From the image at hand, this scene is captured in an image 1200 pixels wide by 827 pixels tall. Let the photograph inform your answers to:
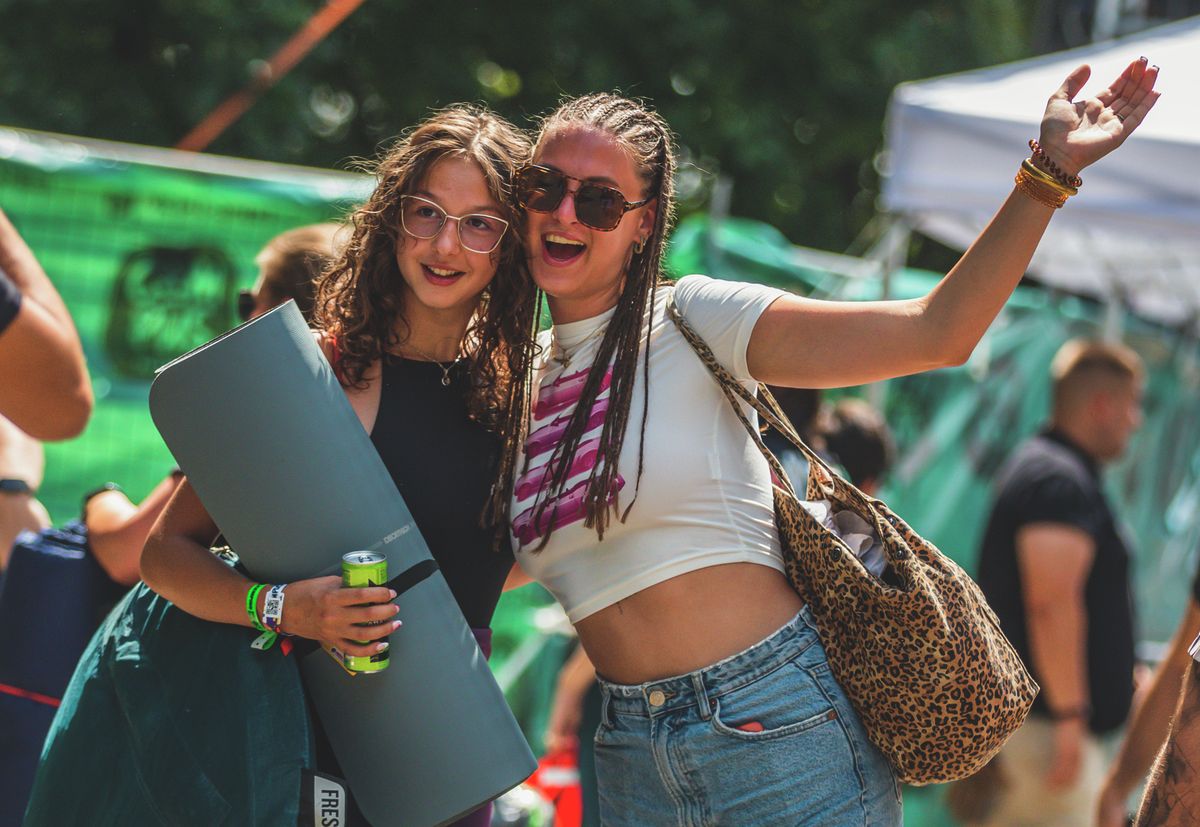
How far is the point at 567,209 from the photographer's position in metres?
2.15

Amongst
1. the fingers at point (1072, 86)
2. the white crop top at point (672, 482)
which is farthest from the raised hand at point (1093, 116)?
the white crop top at point (672, 482)

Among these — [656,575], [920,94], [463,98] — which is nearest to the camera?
[656,575]

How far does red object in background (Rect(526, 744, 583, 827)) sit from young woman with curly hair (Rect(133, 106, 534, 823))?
6.49 feet

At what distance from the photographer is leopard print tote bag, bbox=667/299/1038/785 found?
6.47 ft

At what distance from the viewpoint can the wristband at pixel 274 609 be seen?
6.23 ft

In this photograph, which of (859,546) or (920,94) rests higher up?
(920,94)

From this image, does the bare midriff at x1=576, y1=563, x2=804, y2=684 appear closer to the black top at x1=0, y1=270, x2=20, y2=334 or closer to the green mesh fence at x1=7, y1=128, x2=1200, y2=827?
the black top at x1=0, y1=270, x2=20, y2=334

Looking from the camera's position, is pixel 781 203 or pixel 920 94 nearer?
pixel 920 94

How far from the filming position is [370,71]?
959cm

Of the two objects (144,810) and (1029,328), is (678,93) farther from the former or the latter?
(144,810)

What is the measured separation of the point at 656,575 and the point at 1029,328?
519 cm

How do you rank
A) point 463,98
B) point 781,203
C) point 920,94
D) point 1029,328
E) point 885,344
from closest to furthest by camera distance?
point 885,344, point 920,94, point 1029,328, point 463,98, point 781,203

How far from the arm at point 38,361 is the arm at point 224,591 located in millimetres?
231

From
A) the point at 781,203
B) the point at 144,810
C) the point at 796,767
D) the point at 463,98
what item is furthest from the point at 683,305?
the point at 781,203
